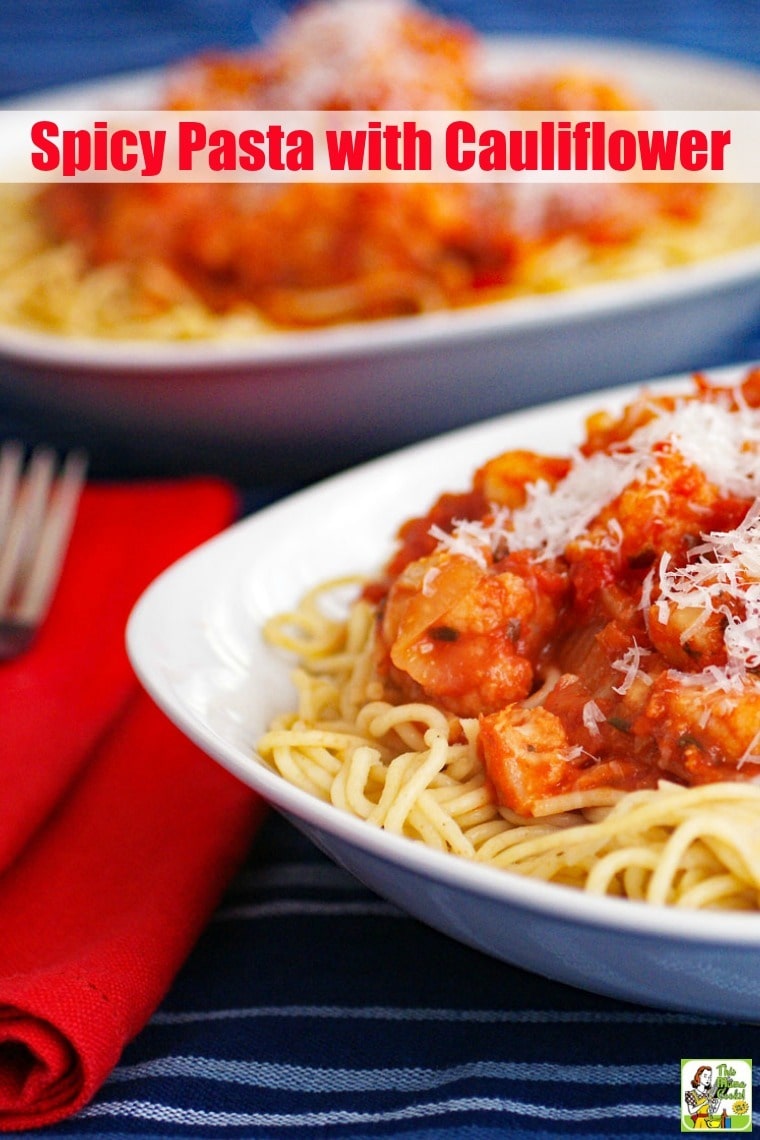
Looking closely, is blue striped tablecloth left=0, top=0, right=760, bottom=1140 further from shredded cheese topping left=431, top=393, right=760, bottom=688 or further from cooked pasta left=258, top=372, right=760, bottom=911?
shredded cheese topping left=431, top=393, right=760, bottom=688

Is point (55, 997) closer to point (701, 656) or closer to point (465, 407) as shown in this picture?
point (701, 656)

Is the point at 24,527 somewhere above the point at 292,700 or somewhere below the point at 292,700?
below

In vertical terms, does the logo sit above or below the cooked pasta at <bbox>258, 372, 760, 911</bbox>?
below

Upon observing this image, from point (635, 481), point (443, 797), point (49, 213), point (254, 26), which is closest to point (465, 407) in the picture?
point (635, 481)

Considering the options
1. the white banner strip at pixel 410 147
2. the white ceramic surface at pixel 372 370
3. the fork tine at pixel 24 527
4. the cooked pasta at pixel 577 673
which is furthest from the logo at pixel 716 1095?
the white banner strip at pixel 410 147

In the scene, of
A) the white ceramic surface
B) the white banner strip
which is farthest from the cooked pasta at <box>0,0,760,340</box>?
the white ceramic surface

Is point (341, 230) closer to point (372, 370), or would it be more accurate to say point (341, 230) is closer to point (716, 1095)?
point (372, 370)

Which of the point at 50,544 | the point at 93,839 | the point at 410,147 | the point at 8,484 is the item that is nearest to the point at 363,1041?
the point at 93,839
